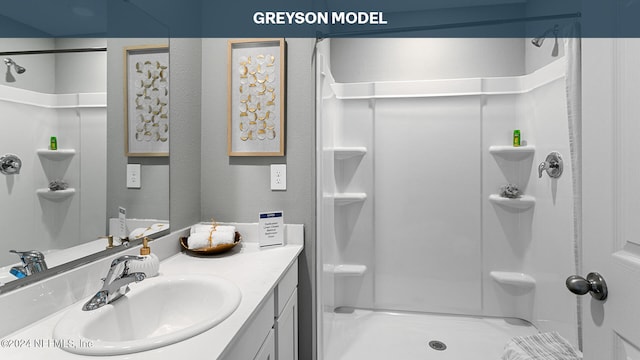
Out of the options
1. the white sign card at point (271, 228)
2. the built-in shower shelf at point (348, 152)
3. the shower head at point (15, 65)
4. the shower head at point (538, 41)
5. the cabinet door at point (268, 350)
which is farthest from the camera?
the built-in shower shelf at point (348, 152)

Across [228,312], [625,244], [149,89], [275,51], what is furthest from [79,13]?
[625,244]

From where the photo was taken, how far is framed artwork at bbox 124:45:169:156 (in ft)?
3.91

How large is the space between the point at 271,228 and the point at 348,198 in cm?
94

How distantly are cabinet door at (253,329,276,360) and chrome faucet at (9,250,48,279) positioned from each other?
0.64m

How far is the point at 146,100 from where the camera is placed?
1.29 meters

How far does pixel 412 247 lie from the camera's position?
2350 millimetres

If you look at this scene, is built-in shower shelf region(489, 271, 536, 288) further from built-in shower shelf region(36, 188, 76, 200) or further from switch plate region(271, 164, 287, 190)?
built-in shower shelf region(36, 188, 76, 200)

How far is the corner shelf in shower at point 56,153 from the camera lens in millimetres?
843

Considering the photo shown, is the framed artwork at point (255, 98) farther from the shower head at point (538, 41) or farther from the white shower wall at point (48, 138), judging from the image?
the shower head at point (538, 41)

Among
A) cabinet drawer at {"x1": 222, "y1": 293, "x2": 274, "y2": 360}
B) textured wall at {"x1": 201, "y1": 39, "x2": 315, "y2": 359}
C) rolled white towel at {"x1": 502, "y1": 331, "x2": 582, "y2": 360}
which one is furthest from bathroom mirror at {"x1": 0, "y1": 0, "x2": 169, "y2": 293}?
rolled white towel at {"x1": 502, "y1": 331, "x2": 582, "y2": 360}

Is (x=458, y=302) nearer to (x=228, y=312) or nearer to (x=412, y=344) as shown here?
(x=412, y=344)

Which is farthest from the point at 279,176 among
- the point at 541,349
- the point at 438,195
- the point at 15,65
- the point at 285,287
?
the point at 541,349

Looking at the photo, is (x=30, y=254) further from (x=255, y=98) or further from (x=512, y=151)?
(x=512, y=151)
